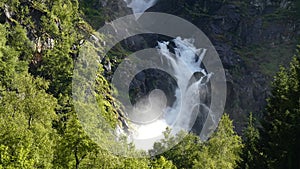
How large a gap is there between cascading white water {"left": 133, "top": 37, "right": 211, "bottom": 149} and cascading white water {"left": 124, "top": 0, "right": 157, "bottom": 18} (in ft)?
91.5

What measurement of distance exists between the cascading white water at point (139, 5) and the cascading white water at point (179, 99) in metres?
27.9

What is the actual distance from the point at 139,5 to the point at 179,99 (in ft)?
180

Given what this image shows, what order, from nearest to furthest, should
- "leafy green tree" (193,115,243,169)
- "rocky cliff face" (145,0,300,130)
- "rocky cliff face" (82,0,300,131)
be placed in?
1. "leafy green tree" (193,115,243,169)
2. "rocky cliff face" (145,0,300,130)
3. "rocky cliff face" (82,0,300,131)

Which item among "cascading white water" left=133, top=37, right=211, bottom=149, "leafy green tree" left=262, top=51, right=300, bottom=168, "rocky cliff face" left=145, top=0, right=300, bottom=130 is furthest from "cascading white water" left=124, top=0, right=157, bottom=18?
"leafy green tree" left=262, top=51, right=300, bottom=168

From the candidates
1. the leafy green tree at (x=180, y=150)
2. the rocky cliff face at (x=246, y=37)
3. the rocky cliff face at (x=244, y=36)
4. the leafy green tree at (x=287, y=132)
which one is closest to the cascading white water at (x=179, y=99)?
the rocky cliff face at (x=244, y=36)

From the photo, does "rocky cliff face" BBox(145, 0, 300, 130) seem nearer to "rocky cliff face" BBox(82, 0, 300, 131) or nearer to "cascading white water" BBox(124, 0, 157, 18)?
"rocky cliff face" BBox(82, 0, 300, 131)

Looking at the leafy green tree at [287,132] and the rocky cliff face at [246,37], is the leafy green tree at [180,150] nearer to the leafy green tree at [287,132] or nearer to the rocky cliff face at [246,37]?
the leafy green tree at [287,132]

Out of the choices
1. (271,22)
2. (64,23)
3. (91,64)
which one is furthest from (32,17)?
(271,22)

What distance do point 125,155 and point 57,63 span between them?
3899cm

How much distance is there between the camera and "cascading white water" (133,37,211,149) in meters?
84.6

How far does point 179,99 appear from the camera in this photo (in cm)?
9512

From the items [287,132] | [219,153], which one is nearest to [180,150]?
[219,153]

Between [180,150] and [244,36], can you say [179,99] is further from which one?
[244,36]

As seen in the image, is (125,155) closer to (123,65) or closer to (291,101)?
(291,101)
